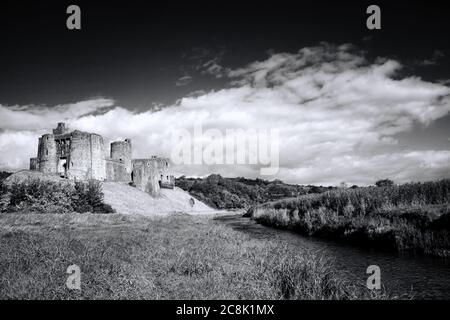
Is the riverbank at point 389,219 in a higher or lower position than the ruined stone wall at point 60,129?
lower

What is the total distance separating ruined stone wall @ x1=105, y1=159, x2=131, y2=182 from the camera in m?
56.3

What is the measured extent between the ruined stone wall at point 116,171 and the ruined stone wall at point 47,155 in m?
8.73

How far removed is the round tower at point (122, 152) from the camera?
202ft

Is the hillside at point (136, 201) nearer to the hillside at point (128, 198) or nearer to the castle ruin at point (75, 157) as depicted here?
the hillside at point (128, 198)

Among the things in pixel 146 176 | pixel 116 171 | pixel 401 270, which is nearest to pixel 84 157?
pixel 116 171

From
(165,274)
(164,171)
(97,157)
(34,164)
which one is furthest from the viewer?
(164,171)

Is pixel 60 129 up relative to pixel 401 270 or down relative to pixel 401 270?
up

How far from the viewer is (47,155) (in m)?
50.0

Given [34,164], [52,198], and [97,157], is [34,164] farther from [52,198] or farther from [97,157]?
[52,198]

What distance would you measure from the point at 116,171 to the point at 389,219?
52.1m

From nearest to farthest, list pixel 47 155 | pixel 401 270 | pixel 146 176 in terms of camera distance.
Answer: pixel 401 270 → pixel 47 155 → pixel 146 176

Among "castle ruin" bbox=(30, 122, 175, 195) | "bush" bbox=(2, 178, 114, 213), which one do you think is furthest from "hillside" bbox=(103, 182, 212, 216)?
"bush" bbox=(2, 178, 114, 213)

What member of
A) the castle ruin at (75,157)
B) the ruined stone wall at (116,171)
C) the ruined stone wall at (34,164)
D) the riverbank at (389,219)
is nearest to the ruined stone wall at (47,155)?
the castle ruin at (75,157)
